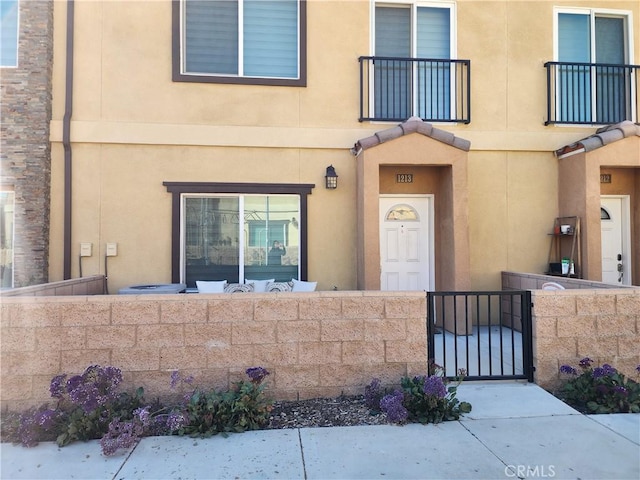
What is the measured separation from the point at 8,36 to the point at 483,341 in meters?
9.24

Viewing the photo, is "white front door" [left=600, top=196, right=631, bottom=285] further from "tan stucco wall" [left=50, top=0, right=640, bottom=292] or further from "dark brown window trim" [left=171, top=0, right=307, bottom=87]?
"dark brown window trim" [left=171, top=0, right=307, bottom=87]

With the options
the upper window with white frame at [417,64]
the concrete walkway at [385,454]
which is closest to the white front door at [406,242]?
the upper window with white frame at [417,64]

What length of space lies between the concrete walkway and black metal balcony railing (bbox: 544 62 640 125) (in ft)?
20.2

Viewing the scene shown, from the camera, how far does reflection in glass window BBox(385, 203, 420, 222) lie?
8.23 metres

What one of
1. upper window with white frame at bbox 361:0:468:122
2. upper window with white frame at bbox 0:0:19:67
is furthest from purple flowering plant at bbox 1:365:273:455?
upper window with white frame at bbox 0:0:19:67

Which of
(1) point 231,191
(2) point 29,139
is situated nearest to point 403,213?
(1) point 231,191

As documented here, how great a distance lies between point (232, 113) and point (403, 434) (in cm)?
588

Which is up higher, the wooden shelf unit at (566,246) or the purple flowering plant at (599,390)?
the wooden shelf unit at (566,246)

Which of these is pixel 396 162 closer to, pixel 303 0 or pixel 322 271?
pixel 322 271

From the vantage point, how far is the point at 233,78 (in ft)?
25.1

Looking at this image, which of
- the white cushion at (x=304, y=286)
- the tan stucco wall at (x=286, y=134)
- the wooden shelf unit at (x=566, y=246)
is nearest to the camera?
the white cushion at (x=304, y=286)

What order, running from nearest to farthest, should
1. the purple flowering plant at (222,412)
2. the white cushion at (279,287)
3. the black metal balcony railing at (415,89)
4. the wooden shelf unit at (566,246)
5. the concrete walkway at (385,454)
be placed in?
the concrete walkway at (385,454), the purple flowering plant at (222,412), the white cushion at (279,287), the wooden shelf unit at (566,246), the black metal balcony railing at (415,89)

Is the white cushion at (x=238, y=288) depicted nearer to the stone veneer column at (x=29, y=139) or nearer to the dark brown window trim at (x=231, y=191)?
the dark brown window trim at (x=231, y=191)

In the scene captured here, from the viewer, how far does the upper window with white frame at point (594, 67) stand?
333 inches
